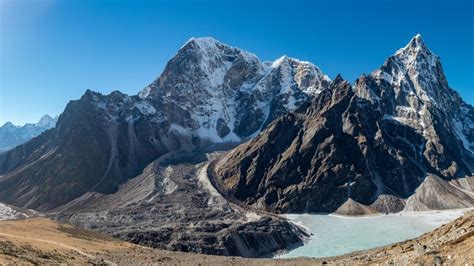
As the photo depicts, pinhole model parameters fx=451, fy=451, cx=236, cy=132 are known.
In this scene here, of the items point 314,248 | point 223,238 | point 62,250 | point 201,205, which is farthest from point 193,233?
point 62,250

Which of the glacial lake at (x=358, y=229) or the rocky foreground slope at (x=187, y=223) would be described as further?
the glacial lake at (x=358, y=229)

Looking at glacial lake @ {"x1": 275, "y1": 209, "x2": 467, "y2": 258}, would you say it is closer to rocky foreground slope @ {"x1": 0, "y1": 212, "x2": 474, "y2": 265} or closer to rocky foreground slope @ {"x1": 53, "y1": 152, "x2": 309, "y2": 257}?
rocky foreground slope @ {"x1": 53, "y1": 152, "x2": 309, "y2": 257}

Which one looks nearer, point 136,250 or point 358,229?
point 136,250

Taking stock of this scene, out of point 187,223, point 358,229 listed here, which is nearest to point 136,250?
point 187,223

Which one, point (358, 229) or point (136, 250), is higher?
point (136, 250)

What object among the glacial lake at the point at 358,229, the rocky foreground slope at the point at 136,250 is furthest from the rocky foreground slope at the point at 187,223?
the rocky foreground slope at the point at 136,250

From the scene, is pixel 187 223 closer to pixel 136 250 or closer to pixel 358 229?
pixel 358 229

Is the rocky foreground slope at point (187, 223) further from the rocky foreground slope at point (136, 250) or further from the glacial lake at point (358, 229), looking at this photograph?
the rocky foreground slope at point (136, 250)
